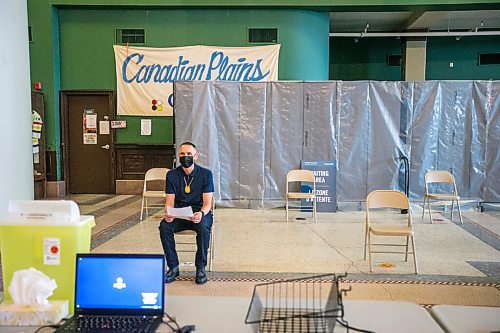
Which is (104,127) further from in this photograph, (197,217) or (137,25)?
(197,217)

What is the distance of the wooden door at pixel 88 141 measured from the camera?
9906 mm

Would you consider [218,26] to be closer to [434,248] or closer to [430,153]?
[430,153]

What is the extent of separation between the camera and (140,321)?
178 cm

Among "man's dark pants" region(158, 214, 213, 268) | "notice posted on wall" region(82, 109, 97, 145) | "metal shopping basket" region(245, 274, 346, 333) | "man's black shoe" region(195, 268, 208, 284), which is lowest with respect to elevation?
"man's black shoe" region(195, 268, 208, 284)

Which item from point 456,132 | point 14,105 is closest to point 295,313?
point 14,105

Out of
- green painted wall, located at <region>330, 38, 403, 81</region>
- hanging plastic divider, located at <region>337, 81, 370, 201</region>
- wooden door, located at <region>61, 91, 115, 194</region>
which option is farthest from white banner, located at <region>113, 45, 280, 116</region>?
green painted wall, located at <region>330, 38, 403, 81</region>

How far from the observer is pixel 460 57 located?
45.3 feet

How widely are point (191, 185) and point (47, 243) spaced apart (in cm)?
256

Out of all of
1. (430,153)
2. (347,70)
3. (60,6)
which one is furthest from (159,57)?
(347,70)

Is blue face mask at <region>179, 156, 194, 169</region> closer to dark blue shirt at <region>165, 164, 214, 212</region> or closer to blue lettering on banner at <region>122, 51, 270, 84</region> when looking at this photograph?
dark blue shirt at <region>165, 164, 214, 212</region>

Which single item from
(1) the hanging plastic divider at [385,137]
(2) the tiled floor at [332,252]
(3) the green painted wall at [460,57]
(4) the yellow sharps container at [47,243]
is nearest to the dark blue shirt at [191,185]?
(2) the tiled floor at [332,252]

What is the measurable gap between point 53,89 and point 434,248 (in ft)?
25.9

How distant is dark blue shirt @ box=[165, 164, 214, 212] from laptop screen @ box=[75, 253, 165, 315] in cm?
260

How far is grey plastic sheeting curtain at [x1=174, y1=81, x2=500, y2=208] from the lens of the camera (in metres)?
7.93
